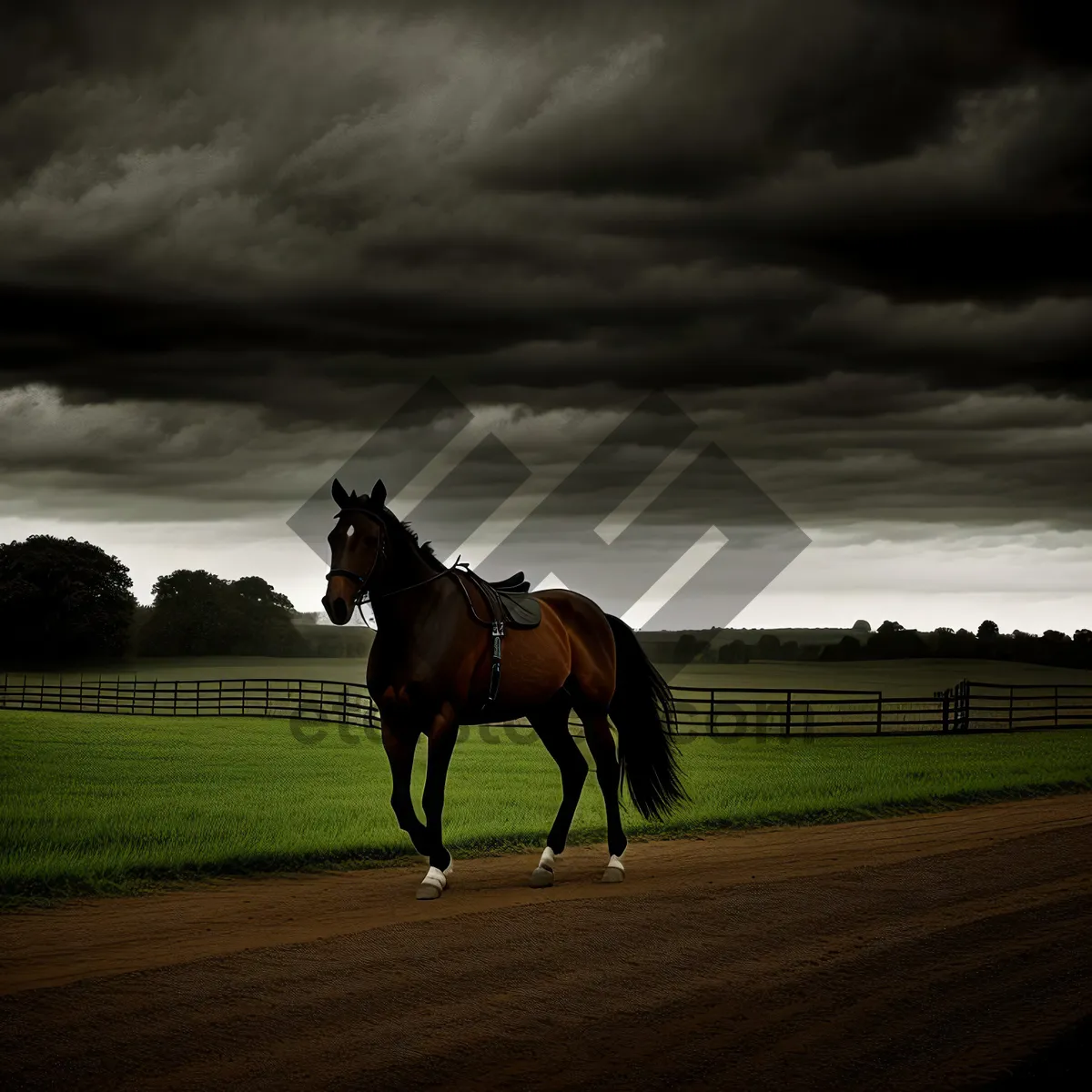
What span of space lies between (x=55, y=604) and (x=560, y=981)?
5615 centimetres

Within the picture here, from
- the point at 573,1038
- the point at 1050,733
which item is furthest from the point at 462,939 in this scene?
the point at 1050,733

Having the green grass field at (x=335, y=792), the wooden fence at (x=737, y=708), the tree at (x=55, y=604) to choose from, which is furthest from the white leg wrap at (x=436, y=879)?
the tree at (x=55, y=604)

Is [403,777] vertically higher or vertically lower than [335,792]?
higher

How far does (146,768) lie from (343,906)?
1062cm

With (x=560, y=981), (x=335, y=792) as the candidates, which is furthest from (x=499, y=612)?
(x=335, y=792)

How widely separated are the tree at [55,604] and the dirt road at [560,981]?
2040 inches

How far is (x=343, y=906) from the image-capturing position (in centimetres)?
722

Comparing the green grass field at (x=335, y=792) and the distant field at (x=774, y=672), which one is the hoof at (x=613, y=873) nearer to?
the green grass field at (x=335, y=792)

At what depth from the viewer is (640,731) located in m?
9.78

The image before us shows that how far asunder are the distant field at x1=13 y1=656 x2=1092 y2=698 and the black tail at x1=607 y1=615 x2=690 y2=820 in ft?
131

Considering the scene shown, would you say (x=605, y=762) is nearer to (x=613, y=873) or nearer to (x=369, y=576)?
(x=613, y=873)

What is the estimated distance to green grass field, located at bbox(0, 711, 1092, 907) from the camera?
8922mm

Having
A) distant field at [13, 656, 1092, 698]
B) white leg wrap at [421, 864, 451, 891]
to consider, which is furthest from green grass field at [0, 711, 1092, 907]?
distant field at [13, 656, 1092, 698]

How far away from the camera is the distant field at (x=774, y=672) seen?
56219mm
